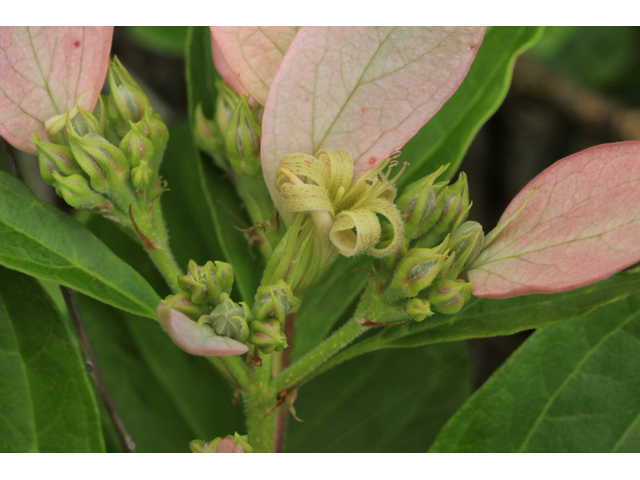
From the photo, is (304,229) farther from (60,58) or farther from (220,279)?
(60,58)

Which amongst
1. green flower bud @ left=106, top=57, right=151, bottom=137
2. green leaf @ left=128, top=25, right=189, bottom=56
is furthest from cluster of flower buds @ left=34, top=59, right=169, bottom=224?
green leaf @ left=128, top=25, right=189, bottom=56

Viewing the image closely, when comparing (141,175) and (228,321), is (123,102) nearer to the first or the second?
(141,175)

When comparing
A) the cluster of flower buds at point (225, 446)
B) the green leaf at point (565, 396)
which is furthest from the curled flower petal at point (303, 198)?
the green leaf at point (565, 396)

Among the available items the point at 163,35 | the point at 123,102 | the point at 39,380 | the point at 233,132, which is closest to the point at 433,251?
the point at 233,132

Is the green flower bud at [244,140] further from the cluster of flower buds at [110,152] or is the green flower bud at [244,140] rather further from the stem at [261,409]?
the stem at [261,409]

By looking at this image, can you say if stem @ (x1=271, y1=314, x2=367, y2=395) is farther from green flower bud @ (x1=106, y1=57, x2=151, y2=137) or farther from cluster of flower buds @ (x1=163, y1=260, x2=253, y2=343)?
green flower bud @ (x1=106, y1=57, x2=151, y2=137)

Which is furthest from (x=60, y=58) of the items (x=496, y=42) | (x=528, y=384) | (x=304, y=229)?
(x=528, y=384)
